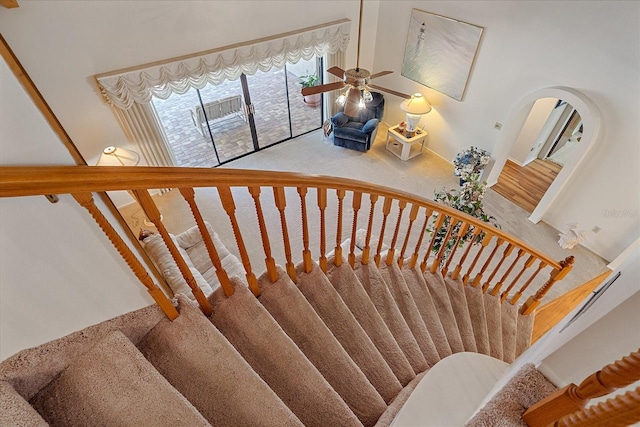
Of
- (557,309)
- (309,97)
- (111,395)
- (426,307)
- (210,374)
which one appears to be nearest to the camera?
(111,395)

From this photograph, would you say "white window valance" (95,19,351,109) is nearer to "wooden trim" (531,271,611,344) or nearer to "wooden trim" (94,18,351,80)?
"wooden trim" (94,18,351,80)

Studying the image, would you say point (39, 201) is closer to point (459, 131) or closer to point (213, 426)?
point (213, 426)

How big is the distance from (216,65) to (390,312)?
422 cm

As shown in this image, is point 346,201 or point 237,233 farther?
point 346,201

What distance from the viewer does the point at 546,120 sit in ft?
18.2

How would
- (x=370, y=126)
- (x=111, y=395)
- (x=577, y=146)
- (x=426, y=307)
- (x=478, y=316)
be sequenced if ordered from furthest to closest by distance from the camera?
(x=370, y=126) < (x=577, y=146) < (x=478, y=316) < (x=426, y=307) < (x=111, y=395)

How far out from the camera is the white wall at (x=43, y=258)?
2.84 ft

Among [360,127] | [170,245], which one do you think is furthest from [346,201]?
[170,245]

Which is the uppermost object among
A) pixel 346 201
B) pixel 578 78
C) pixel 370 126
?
pixel 578 78

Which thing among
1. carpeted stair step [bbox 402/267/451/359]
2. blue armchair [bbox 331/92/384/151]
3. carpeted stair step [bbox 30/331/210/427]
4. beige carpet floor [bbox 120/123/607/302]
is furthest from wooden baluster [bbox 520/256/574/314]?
blue armchair [bbox 331/92/384/151]

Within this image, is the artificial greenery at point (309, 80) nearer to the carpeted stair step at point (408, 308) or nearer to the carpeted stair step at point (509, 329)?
the carpeted stair step at point (408, 308)

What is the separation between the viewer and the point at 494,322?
9.52ft

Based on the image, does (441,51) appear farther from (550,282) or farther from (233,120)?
(233,120)

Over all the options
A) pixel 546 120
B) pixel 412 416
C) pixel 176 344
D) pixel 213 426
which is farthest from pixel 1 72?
pixel 546 120
